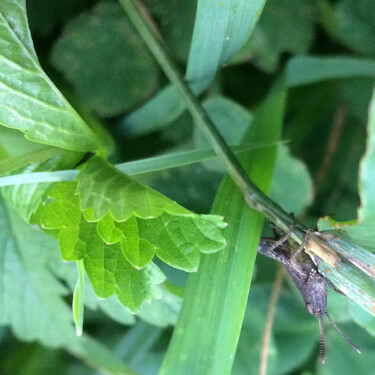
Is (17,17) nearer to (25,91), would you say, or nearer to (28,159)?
A: (25,91)

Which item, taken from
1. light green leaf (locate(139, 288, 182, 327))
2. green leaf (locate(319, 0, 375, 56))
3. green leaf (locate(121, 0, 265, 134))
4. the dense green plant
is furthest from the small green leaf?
green leaf (locate(319, 0, 375, 56))

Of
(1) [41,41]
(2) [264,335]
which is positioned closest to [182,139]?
(1) [41,41]

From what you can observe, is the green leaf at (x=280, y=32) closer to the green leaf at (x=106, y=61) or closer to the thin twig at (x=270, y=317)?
the green leaf at (x=106, y=61)

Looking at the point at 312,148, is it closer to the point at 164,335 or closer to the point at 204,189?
the point at 204,189

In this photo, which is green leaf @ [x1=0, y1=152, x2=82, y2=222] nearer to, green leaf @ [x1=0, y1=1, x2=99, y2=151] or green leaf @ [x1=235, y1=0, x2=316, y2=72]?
green leaf @ [x1=0, y1=1, x2=99, y2=151]

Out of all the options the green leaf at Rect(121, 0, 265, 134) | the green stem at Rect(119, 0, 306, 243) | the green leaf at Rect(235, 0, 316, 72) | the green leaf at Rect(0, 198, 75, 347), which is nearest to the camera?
the green stem at Rect(119, 0, 306, 243)

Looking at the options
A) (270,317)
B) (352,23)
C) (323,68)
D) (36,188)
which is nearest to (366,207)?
(36,188)

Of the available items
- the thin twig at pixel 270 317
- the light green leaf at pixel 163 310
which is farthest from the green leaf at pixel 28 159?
the thin twig at pixel 270 317
